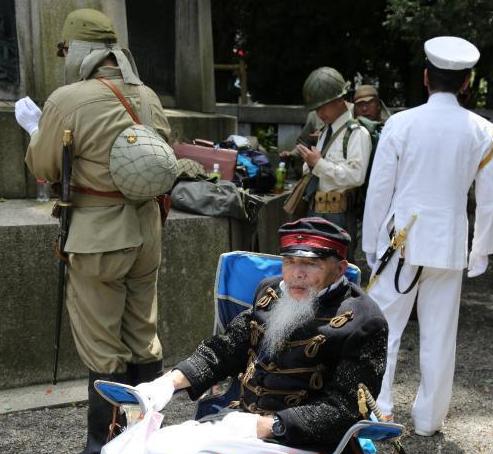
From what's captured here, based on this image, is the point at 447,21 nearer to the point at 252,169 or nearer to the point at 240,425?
the point at 252,169

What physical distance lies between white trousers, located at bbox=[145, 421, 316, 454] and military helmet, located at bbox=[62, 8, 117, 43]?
1.90 m

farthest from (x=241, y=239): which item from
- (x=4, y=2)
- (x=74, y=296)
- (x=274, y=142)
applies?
(x=274, y=142)

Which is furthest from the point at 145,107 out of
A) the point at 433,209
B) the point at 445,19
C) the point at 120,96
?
the point at 445,19

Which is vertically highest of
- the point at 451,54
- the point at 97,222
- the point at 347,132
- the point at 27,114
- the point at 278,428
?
the point at 451,54

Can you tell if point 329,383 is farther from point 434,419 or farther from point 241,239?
point 241,239

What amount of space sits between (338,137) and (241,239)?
974 mm

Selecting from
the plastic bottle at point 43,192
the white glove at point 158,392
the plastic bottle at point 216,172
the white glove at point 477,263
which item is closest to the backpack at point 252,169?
the plastic bottle at point 216,172

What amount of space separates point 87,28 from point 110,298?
1.22m

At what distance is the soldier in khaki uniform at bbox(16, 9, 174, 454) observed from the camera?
338 centimetres

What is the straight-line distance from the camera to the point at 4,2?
16.8ft

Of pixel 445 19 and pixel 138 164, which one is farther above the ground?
pixel 445 19

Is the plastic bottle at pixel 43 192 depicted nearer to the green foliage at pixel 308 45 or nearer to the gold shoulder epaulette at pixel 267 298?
the gold shoulder epaulette at pixel 267 298

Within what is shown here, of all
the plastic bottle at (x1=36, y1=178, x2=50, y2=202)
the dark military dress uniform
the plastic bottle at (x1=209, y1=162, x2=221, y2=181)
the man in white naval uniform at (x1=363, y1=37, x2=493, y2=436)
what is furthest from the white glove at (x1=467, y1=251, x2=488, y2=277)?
the plastic bottle at (x1=36, y1=178, x2=50, y2=202)

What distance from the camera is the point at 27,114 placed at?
12.2ft
